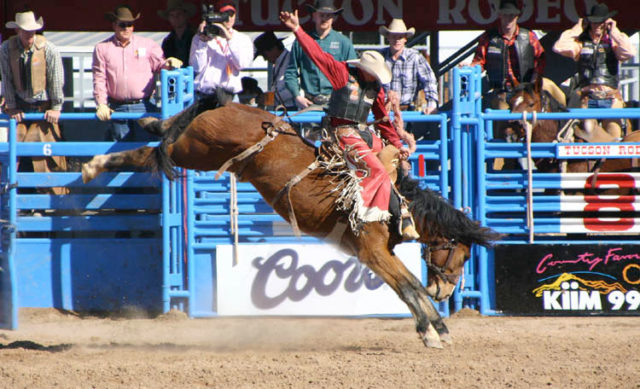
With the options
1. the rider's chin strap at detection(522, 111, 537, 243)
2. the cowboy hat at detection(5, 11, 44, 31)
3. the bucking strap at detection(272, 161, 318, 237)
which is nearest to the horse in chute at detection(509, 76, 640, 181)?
the rider's chin strap at detection(522, 111, 537, 243)

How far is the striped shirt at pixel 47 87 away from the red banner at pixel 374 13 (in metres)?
1.69

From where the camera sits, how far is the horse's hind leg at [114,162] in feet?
20.5

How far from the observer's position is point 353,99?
584 centimetres

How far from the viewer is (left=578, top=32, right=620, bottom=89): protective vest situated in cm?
780

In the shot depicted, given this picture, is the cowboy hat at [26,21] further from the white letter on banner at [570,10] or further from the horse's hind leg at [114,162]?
the white letter on banner at [570,10]

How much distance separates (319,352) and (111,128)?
3015 mm

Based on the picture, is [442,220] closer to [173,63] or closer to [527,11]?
[173,63]

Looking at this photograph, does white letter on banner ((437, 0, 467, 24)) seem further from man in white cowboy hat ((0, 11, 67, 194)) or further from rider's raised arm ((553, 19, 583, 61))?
man in white cowboy hat ((0, 11, 67, 194))

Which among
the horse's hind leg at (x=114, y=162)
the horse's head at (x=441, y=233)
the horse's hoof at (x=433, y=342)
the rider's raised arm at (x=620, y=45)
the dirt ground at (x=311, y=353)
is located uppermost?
the rider's raised arm at (x=620, y=45)

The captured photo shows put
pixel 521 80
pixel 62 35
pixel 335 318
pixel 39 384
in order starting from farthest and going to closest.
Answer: pixel 62 35 < pixel 521 80 < pixel 335 318 < pixel 39 384

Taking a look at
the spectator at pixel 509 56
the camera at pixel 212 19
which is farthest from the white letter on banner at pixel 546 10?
the camera at pixel 212 19

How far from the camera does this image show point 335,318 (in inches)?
287

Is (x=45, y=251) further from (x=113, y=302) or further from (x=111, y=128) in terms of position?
(x=111, y=128)

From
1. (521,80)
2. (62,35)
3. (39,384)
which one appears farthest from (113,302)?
(62,35)
